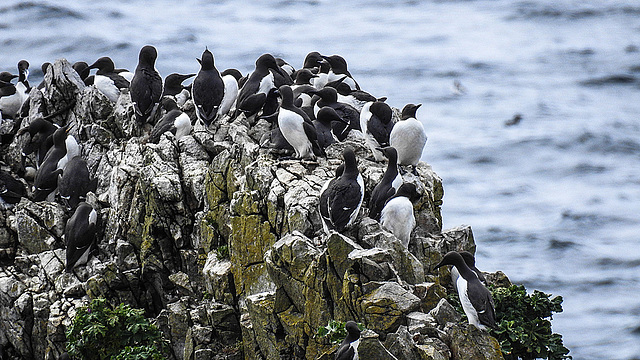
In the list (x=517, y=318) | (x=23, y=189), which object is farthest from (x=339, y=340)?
(x=23, y=189)

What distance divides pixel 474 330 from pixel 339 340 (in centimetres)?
173

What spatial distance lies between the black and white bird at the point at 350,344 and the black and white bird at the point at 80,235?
6920 millimetres

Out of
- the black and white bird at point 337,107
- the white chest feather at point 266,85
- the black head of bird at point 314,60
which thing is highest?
the black head of bird at point 314,60

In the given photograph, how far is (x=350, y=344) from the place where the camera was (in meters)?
10.5

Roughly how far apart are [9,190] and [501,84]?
50.0 meters

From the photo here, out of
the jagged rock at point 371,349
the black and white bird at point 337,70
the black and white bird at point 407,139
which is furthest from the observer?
the black and white bird at point 337,70

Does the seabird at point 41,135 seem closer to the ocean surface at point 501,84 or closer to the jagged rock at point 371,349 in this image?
the jagged rock at point 371,349

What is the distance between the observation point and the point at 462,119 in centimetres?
5791

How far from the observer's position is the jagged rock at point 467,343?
10477 millimetres

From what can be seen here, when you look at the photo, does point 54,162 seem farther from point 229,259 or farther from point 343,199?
point 343,199

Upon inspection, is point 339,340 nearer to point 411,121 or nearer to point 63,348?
point 411,121

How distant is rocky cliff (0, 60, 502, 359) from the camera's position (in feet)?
37.3

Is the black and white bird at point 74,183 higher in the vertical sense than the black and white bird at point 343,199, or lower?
lower

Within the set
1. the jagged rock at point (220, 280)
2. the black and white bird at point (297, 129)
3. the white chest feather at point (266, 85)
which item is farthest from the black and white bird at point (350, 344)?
the white chest feather at point (266, 85)
